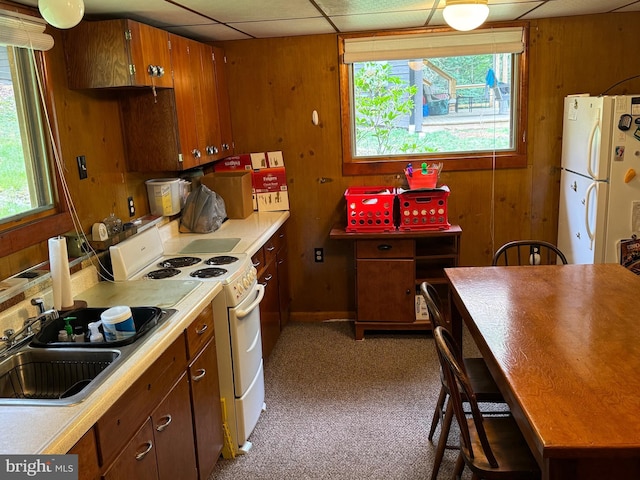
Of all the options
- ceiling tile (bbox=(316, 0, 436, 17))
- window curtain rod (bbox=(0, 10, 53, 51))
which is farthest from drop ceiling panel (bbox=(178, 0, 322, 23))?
window curtain rod (bbox=(0, 10, 53, 51))

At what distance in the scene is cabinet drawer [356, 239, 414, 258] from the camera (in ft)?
12.8

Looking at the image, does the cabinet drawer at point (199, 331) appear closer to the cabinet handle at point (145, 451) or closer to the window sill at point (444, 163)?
the cabinet handle at point (145, 451)

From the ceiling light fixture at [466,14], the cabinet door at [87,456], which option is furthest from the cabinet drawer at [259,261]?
the cabinet door at [87,456]

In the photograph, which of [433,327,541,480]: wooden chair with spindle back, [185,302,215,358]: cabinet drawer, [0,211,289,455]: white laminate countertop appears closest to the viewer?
[0,211,289,455]: white laminate countertop

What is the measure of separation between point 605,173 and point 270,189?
2.28m

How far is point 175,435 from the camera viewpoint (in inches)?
83.7

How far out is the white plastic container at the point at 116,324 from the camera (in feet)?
6.44

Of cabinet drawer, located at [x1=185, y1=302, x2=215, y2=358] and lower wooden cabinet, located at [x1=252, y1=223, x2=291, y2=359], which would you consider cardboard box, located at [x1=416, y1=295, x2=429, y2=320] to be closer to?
lower wooden cabinet, located at [x1=252, y1=223, x2=291, y2=359]

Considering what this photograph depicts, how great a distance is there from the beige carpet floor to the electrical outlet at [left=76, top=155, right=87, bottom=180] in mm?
1559

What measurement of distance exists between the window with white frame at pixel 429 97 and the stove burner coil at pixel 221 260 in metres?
1.59

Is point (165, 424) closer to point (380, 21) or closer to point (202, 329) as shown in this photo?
point (202, 329)

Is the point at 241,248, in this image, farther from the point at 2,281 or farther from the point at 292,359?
the point at 2,281

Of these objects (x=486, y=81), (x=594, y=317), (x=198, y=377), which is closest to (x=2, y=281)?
(x=198, y=377)

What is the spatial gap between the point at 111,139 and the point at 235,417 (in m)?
1.62
